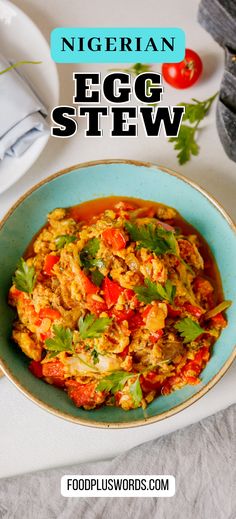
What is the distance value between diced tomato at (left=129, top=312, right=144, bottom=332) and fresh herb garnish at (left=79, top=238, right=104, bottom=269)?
21cm

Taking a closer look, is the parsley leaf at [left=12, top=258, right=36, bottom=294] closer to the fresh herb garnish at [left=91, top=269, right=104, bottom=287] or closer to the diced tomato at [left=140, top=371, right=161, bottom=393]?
the fresh herb garnish at [left=91, top=269, right=104, bottom=287]

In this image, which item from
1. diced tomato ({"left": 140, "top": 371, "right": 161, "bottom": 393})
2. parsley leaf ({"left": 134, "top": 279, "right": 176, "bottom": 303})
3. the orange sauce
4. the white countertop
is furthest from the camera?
the white countertop

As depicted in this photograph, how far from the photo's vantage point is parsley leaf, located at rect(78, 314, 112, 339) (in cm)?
209

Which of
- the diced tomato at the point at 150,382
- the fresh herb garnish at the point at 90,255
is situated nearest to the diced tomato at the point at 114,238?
the fresh herb garnish at the point at 90,255

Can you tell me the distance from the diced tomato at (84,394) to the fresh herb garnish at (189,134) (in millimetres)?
946

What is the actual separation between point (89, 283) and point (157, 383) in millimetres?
439

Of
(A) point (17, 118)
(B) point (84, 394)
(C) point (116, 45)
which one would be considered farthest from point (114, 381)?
(C) point (116, 45)

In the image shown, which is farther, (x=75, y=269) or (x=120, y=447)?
(x=120, y=447)

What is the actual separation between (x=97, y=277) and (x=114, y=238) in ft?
0.47

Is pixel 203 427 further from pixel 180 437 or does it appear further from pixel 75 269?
pixel 75 269

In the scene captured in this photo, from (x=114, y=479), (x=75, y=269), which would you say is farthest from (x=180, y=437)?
(x=75, y=269)

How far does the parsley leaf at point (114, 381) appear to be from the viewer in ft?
6.98

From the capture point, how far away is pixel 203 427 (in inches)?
97.7

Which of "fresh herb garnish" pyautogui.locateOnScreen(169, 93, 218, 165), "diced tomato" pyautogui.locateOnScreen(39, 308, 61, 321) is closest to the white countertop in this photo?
"fresh herb garnish" pyautogui.locateOnScreen(169, 93, 218, 165)
